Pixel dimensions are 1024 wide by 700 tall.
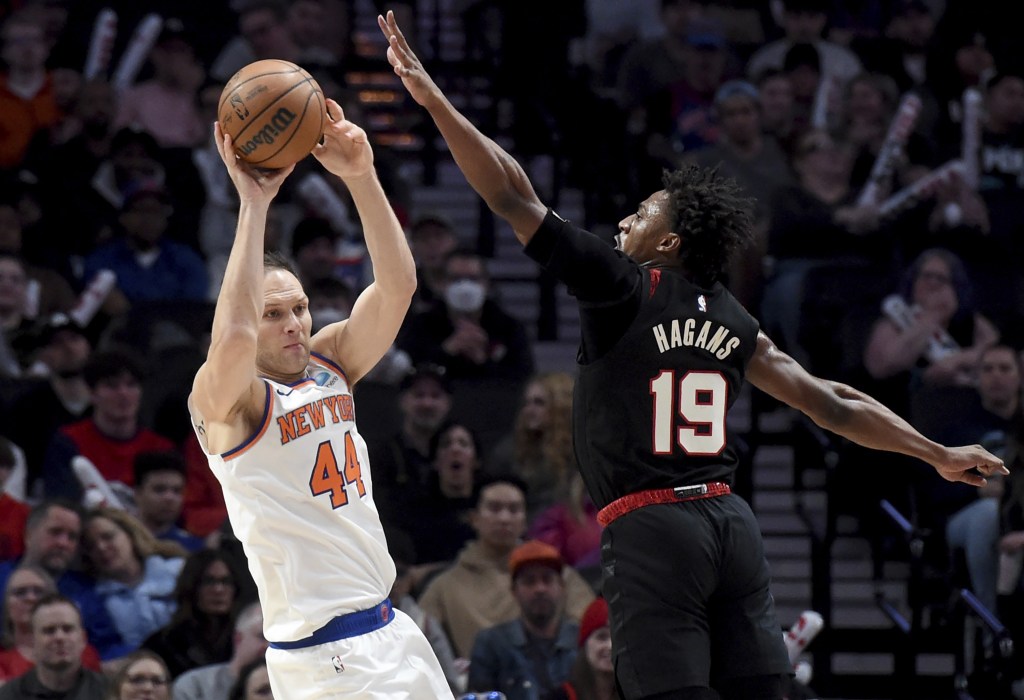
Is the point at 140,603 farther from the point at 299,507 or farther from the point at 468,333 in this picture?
the point at 299,507

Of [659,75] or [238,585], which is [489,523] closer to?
[238,585]

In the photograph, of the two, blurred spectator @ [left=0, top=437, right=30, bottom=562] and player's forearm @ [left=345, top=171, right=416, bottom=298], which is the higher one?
player's forearm @ [left=345, top=171, right=416, bottom=298]

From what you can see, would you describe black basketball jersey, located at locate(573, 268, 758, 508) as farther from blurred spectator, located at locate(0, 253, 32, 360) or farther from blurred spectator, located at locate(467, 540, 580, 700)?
blurred spectator, located at locate(0, 253, 32, 360)

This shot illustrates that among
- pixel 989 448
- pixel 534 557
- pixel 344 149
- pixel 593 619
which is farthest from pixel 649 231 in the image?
pixel 989 448

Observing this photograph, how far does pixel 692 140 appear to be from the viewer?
1119 centimetres

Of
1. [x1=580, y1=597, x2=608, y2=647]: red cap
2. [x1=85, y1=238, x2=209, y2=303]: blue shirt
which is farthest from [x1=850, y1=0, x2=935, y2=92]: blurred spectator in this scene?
[x1=580, y1=597, x2=608, y2=647]: red cap

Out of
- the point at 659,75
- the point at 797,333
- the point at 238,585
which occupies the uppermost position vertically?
the point at 659,75

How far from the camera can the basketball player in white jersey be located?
4.34 meters

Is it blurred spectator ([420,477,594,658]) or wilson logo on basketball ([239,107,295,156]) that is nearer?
wilson logo on basketball ([239,107,295,156])

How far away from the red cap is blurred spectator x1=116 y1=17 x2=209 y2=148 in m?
5.44

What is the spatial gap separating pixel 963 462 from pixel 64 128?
795cm

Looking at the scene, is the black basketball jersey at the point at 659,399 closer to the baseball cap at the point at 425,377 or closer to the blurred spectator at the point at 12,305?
the baseball cap at the point at 425,377

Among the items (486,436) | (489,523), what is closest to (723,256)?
(489,523)

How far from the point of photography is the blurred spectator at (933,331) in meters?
9.14
